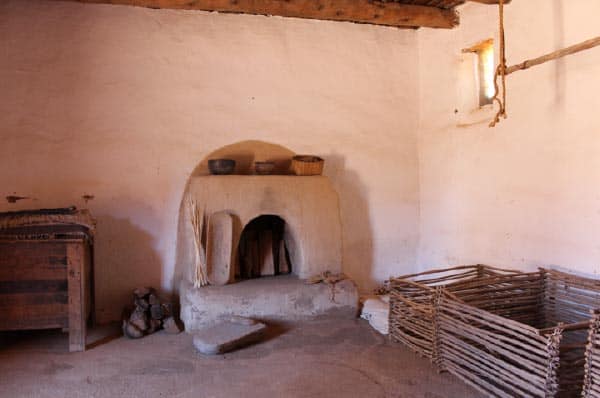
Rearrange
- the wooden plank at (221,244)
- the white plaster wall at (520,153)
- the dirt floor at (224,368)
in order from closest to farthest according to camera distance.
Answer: the dirt floor at (224,368)
the white plaster wall at (520,153)
the wooden plank at (221,244)

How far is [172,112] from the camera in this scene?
4039mm

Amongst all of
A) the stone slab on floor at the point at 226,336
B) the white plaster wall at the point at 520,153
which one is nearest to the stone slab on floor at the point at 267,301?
the stone slab on floor at the point at 226,336

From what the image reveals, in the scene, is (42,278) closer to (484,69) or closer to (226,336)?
(226,336)

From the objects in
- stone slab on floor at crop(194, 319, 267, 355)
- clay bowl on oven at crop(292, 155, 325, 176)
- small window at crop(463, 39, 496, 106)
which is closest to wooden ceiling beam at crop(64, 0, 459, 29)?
small window at crop(463, 39, 496, 106)

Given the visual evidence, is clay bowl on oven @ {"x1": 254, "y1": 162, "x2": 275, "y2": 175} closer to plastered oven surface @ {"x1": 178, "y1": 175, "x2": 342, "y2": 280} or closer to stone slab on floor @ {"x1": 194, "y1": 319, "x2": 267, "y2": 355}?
plastered oven surface @ {"x1": 178, "y1": 175, "x2": 342, "y2": 280}

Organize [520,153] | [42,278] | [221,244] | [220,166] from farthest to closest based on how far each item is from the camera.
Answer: [220,166] < [221,244] < [520,153] < [42,278]

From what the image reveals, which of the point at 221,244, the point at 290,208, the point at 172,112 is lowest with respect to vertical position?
the point at 221,244

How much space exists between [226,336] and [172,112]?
79.3 inches

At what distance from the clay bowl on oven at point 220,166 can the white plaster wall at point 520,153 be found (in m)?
2.00

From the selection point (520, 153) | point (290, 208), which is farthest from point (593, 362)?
point (290, 208)

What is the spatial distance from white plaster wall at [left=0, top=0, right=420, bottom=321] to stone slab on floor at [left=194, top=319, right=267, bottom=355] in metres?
0.93

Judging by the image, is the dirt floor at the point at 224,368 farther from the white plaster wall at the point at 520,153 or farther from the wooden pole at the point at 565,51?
the wooden pole at the point at 565,51

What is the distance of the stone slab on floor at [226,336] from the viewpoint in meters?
3.08

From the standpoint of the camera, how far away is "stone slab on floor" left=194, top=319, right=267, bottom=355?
3.08m
